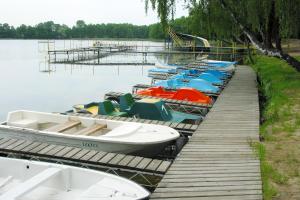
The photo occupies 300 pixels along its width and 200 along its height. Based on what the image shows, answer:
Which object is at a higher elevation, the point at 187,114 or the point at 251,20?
the point at 251,20

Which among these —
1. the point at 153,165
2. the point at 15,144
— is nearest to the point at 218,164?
the point at 153,165

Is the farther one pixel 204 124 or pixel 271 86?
pixel 271 86

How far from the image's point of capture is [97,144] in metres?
6.88

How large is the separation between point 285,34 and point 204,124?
23.2 ft

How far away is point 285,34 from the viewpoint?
1374cm

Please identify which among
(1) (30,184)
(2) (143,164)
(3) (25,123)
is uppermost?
(3) (25,123)

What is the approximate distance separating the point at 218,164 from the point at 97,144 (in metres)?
2.22

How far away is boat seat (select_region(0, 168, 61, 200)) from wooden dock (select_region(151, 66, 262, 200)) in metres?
1.28

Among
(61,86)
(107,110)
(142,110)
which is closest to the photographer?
(142,110)

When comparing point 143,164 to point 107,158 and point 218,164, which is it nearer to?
point 107,158

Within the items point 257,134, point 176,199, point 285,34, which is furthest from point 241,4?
point 176,199

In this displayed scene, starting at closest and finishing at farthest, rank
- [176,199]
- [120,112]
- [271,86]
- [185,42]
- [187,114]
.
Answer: [176,199] → [120,112] → [187,114] → [271,86] → [185,42]

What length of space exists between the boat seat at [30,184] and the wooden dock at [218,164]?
4.19 feet

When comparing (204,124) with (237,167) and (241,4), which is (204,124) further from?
(241,4)
